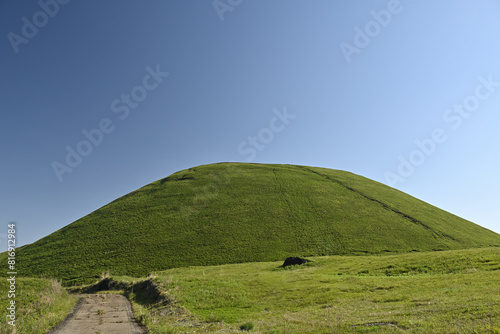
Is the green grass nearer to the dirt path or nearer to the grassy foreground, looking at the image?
the dirt path

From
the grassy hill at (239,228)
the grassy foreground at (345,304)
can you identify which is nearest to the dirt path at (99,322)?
the grassy foreground at (345,304)

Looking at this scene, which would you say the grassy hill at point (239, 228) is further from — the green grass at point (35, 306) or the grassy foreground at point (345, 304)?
the grassy foreground at point (345, 304)

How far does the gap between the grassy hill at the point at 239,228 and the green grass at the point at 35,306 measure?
1560 inches

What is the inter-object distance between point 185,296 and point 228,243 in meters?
56.7

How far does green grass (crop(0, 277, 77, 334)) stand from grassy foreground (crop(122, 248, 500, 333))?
6.08 metres

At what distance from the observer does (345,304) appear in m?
23.7

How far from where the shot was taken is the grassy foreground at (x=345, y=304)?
16.2m

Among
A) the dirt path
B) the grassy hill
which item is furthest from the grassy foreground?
the grassy hill

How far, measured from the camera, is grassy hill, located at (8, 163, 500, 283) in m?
79.0

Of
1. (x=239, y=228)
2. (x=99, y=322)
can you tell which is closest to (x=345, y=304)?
(x=99, y=322)

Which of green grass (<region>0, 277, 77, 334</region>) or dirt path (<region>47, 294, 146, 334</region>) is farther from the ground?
green grass (<region>0, 277, 77, 334</region>)

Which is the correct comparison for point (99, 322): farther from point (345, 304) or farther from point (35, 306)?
point (345, 304)

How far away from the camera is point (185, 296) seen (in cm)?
2966

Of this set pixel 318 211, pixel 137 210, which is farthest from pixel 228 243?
pixel 137 210
